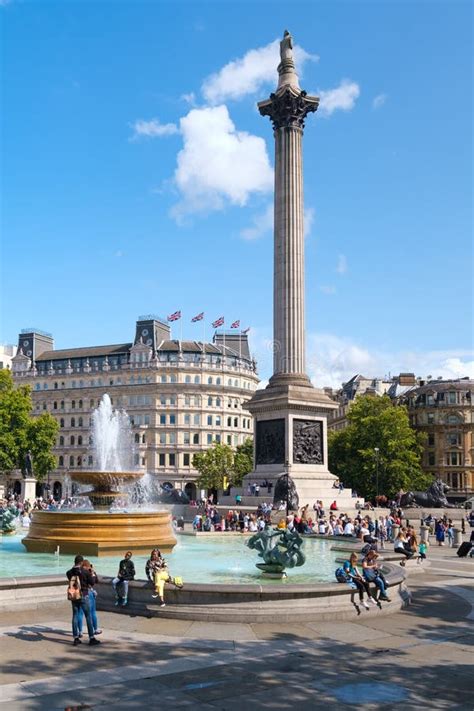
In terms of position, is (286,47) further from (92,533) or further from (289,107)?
(92,533)

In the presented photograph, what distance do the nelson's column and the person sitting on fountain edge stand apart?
28331 millimetres

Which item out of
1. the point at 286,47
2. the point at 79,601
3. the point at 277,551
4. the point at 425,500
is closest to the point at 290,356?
the point at 425,500

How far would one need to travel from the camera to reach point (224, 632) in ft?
41.6

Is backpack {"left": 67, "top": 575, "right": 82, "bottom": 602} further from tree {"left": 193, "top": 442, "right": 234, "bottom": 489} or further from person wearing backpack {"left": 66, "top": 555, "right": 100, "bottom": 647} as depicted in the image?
tree {"left": 193, "top": 442, "right": 234, "bottom": 489}

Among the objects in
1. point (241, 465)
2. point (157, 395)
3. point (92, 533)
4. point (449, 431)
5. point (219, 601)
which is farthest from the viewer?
point (157, 395)

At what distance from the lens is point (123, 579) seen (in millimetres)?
13938

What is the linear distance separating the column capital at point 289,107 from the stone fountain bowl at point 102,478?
31.9m

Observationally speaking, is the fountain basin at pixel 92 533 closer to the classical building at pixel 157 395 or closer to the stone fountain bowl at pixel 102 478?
the stone fountain bowl at pixel 102 478

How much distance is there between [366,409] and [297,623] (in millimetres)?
70021

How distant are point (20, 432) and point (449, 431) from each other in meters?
51.9

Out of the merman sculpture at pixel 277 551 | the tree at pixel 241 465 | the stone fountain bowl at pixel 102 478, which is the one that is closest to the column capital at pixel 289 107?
the stone fountain bowl at pixel 102 478

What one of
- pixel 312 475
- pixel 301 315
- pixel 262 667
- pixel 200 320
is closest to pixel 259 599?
pixel 262 667

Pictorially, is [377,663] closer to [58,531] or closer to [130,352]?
[58,531]

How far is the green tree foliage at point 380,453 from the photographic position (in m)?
76.0
